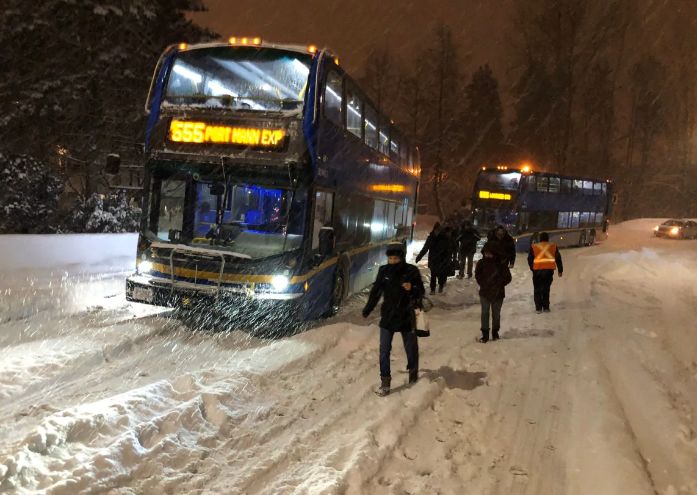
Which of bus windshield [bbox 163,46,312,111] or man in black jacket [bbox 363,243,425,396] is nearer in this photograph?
man in black jacket [bbox 363,243,425,396]

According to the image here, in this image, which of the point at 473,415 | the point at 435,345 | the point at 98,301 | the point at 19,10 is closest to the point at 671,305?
the point at 435,345

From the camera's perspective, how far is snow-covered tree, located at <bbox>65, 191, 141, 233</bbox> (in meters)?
19.3

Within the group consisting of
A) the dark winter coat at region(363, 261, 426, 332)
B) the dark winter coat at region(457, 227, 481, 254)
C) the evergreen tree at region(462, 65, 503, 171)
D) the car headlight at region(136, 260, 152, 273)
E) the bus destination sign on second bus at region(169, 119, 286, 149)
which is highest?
Answer: the evergreen tree at region(462, 65, 503, 171)

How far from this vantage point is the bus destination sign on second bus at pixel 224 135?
888cm

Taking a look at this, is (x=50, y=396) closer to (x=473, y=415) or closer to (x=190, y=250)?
(x=190, y=250)

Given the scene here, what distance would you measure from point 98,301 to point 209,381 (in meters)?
5.79

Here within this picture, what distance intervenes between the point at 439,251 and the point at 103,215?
40.4 feet

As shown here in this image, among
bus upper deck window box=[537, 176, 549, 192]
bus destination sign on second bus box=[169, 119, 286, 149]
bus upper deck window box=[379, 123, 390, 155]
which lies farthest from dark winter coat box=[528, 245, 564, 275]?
bus upper deck window box=[537, 176, 549, 192]

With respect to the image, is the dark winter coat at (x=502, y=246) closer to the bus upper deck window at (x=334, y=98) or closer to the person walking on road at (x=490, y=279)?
the person walking on road at (x=490, y=279)

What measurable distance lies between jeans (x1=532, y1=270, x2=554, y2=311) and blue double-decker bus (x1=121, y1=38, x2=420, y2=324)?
4.68m

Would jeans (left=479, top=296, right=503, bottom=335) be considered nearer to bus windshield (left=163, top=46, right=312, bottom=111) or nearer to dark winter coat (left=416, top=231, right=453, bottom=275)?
dark winter coat (left=416, top=231, right=453, bottom=275)

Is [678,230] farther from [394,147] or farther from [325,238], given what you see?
[325,238]

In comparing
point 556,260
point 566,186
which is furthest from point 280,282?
point 566,186

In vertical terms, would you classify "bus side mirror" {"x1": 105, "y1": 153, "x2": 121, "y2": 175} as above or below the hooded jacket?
above
